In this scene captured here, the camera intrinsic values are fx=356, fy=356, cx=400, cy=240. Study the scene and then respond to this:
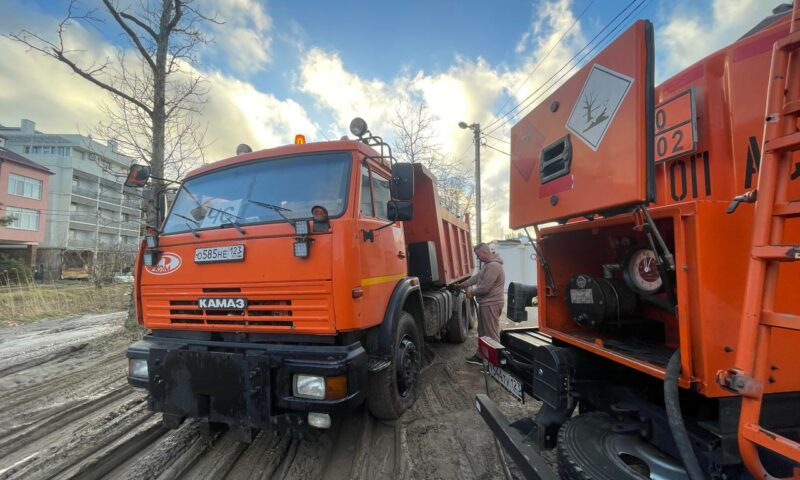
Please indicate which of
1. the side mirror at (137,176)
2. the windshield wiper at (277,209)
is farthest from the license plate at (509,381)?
the side mirror at (137,176)

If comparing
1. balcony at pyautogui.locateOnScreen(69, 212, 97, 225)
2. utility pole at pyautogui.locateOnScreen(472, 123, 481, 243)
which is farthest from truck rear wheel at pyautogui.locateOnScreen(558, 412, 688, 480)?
balcony at pyautogui.locateOnScreen(69, 212, 97, 225)

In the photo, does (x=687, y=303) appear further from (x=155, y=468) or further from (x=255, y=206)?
(x=155, y=468)

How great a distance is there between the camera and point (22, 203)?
91.4 ft

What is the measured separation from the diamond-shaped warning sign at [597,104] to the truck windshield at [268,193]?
178cm

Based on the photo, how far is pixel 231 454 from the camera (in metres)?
2.94

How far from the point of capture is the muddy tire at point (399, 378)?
3111mm

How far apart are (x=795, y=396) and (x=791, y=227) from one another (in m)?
0.72

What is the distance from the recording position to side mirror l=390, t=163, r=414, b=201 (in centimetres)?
312

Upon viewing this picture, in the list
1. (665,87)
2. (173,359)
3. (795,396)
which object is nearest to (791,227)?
(795,396)

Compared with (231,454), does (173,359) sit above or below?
above

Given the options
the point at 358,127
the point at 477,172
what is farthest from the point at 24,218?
the point at 358,127

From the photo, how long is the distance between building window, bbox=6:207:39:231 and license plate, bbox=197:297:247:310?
36091 mm

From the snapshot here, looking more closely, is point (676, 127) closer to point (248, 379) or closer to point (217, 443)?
point (248, 379)

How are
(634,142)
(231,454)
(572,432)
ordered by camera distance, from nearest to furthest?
(634,142)
(572,432)
(231,454)
